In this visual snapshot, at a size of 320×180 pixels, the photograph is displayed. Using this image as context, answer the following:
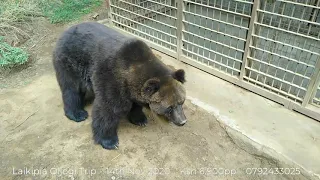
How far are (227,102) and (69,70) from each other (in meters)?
2.57

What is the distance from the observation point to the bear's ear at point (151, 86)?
3.43m

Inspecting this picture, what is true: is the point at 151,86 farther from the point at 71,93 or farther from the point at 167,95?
the point at 71,93

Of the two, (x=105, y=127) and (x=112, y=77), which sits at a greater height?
(x=112, y=77)

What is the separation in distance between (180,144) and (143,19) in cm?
357

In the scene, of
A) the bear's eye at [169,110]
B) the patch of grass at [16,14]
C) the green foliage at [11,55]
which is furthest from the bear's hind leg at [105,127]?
the patch of grass at [16,14]

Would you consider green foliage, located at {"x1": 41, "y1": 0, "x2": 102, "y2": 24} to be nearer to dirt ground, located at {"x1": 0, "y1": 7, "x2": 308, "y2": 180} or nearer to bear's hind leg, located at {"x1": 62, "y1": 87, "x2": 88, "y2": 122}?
dirt ground, located at {"x1": 0, "y1": 7, "x2": 308, "y2": 180}

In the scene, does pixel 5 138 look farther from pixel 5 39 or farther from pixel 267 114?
pixel 267 114

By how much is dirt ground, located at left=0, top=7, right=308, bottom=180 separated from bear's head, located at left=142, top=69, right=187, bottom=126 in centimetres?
71

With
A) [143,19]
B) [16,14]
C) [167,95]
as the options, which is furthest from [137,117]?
[16,14]

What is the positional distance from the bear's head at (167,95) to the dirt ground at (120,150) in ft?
2.34

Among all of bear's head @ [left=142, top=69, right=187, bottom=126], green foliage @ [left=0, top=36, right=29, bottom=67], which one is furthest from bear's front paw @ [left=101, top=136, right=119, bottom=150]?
green foliage @ [left=0, top=36, right=29, bottom=67]

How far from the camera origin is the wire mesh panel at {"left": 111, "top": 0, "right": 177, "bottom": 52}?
252 inches

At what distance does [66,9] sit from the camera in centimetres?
806

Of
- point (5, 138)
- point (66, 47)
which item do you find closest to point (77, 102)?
point (66, 47)
